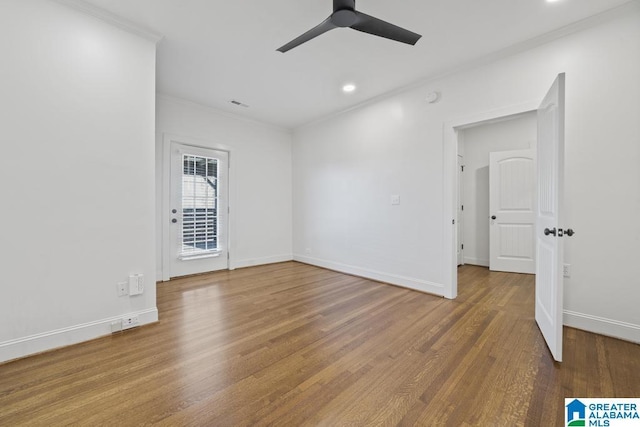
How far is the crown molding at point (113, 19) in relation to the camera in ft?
7.03

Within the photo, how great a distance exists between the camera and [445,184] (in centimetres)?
322

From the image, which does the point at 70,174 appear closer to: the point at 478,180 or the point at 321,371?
the point at 321,371

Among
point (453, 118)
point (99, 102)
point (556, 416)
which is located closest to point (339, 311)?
point (556, 416)

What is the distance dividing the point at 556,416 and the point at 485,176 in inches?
182

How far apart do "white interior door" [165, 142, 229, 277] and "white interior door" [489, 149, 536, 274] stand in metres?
4.87

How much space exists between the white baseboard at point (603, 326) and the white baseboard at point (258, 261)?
14.3ft

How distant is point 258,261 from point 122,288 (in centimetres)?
280

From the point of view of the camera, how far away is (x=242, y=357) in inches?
76.9

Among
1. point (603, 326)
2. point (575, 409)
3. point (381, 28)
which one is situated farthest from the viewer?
point (603, 326)

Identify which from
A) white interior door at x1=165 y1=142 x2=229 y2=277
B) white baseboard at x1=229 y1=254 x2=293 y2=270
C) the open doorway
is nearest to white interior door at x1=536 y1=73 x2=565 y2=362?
the open doorway

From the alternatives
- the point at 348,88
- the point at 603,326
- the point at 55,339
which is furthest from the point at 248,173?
the point at 603,326

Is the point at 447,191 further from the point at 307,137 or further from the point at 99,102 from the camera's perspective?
the point at 99,102

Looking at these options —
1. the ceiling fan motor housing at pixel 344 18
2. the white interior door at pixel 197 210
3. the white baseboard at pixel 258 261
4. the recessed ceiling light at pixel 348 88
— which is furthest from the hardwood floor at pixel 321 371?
the recessed ceiling light at pixel 348 88

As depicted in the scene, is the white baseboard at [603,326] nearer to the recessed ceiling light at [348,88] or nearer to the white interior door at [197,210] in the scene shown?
the recessed ceiling light at [348,88]
